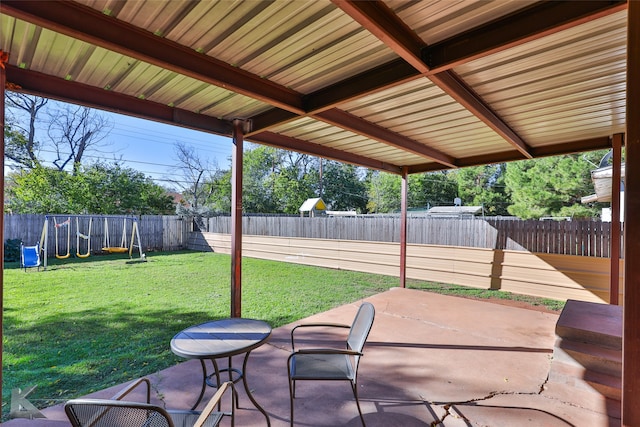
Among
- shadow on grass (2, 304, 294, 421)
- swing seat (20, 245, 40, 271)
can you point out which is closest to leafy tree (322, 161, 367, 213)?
swing seat (20, 245, 40, 271)

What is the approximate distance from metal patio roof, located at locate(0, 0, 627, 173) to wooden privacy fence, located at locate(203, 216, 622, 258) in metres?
2.77

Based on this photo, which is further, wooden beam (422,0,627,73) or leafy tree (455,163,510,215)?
leafy tree (455,163,510,215)

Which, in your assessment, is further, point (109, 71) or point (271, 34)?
point (109, 71)

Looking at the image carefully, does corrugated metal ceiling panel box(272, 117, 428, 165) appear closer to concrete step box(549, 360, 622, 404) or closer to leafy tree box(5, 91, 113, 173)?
concrete step box(549, 360, 622, 404)

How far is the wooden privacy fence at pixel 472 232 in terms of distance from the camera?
6062 mm

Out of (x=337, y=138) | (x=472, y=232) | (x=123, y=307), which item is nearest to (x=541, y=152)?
(x=472, y=232)

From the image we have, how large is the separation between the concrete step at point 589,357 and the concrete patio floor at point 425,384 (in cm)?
27

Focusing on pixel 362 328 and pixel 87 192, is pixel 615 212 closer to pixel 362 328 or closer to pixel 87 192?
pixel 362 328

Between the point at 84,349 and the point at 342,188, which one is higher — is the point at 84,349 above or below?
below

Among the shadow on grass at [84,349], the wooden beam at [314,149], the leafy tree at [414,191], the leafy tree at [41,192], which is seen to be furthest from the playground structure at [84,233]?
the leafy tree at [414,191]

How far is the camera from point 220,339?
2.28m

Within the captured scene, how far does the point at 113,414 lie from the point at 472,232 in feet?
25.2

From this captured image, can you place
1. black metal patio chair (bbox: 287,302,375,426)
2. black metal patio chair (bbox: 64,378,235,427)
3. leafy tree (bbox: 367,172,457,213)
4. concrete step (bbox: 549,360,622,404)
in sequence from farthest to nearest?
1. leafy tree (bbox: 367,172,457,213)
2. concrete step (bbox: 549,360,622,404)
3. black metal patio chair (bbox: 287,302,375,426)
4. black metal patio chair (bbox: 64,378,235,427)

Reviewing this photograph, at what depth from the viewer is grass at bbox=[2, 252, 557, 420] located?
304cm
